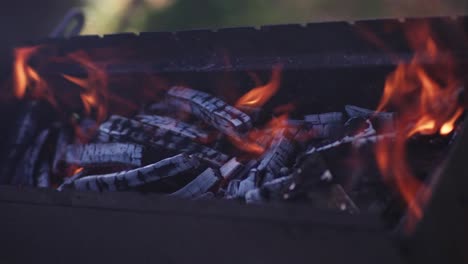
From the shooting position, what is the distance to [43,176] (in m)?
3.33

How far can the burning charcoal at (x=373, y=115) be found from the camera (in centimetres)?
283

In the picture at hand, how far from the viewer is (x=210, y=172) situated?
2795mm

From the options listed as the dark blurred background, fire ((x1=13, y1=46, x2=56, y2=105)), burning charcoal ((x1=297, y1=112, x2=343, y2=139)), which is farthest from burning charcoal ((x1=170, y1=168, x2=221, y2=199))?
the dark blurred background

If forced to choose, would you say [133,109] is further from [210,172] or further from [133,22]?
[133,22]

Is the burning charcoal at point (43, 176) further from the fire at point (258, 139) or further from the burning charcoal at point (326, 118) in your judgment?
the burning charcoal at point (326, 118)

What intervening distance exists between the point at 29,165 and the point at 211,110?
46.5 inches

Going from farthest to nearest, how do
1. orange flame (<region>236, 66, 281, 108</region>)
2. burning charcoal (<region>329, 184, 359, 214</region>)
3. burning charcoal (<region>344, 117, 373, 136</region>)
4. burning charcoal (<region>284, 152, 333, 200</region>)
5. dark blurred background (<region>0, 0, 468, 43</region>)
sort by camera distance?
dark blurred background (<region>0, 0, 468, 43</region>) < orange flame (<region>236, 66, 281, 108</region>) < burning charcoal (<region>344, 117, 373, 136</region>) < burning charcoal (<region>284, 152, 333, 200</region>) < burning charcoal (<region>329, 184, 359, 214</region>)

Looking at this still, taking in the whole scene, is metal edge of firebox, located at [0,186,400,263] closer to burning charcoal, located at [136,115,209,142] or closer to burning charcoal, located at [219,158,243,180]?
burning charcoal, located at [219,158,243,180]

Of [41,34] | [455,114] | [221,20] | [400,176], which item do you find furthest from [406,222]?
[221,20]

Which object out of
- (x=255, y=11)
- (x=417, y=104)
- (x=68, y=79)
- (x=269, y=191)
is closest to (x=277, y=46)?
(x=417, y=104)

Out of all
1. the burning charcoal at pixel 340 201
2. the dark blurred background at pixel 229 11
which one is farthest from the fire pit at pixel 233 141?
the dark blurred background at pixel 229 11

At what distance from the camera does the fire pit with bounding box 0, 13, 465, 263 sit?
2.22m

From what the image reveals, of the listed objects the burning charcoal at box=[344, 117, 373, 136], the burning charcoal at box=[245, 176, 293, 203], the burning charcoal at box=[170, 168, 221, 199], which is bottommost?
the burning charcoal at box=[245, 176, 293, 203]

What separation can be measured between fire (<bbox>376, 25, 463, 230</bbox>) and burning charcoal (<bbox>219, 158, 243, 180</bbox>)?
73 centimetres
